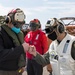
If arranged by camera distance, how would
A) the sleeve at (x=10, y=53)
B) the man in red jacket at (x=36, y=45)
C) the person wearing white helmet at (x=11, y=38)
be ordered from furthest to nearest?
the man in red jacket at (x=36, y=45) → the person wearing white helmet at (x=11, y=38) → the sleeve at (x=10, y=53)

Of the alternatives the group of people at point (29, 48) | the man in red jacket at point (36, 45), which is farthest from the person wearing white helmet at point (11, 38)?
the man in red jacket at point (36, 45)

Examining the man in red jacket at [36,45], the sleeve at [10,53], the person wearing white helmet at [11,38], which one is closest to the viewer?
the sleeve at [10,53]

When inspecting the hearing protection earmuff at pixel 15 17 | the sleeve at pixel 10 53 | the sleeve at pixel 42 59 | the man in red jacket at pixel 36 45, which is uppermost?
the hearing protection earmuff at pixel 15 17

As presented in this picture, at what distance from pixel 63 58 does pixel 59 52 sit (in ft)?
0.42

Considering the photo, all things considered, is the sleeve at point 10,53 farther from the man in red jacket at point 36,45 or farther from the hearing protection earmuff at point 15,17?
the man in red jacket at point 36,45

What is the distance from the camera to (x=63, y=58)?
4273 mm

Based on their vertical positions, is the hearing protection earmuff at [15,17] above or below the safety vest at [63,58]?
above

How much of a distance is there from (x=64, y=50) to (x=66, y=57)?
0.40ft

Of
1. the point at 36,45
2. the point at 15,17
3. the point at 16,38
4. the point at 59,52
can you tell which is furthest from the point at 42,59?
the point at 36,45

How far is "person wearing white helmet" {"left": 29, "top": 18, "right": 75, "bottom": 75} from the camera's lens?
421 cm

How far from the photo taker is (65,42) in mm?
4348

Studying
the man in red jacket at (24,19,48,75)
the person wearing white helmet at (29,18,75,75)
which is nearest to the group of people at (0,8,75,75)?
the person wearing white helmet at (29,18,75,75)

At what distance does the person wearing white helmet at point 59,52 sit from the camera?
4.21 m

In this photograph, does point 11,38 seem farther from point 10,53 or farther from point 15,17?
point 10,53
